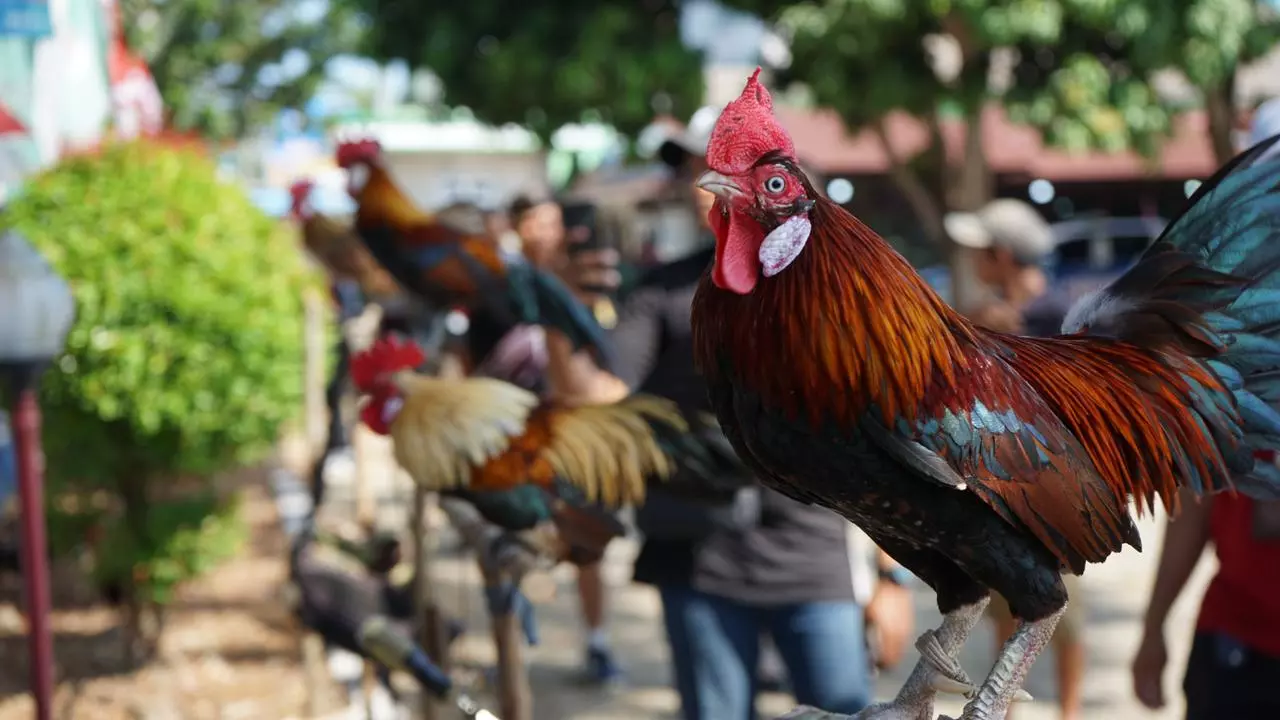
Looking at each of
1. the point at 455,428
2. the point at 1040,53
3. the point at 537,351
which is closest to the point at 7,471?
the point at 537,351

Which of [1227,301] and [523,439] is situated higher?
[1227,301]

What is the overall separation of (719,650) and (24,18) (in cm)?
292

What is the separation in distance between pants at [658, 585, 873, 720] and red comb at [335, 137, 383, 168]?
2758 millimetres

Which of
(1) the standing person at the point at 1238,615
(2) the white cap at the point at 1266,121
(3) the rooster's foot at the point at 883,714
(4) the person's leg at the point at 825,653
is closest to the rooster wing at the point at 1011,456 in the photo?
(3) the rooster's foot at the point at 883,714

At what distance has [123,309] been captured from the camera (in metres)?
4.56

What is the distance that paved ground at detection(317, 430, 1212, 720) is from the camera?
475cm

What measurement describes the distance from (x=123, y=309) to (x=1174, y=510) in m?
4.05

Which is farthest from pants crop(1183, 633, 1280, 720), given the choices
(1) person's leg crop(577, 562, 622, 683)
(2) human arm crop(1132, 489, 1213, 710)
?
(1) person's leg crop(577, 562, 622, 683)

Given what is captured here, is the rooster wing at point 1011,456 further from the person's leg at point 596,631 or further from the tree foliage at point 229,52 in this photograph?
the tree foliage at point 229,52

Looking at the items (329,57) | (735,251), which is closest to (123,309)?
(735,251)

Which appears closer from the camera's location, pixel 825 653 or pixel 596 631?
pixel 825 653

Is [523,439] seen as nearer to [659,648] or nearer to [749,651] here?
[749,651]

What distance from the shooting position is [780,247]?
3.80 ft

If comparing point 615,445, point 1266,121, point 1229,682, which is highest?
point 1266,121
